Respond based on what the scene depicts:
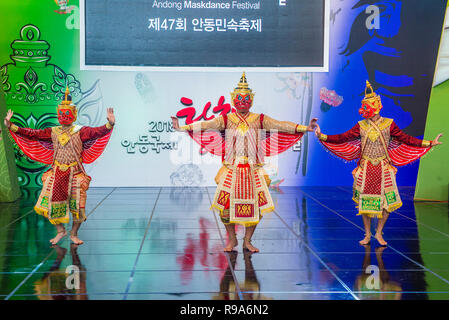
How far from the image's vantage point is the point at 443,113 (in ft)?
26.7

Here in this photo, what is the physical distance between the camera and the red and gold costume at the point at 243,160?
4883 mm

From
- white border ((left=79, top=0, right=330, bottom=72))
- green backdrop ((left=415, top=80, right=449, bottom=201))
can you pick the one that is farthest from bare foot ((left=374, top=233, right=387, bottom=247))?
white border ((left=79, top=0, right=330, bottom=72))

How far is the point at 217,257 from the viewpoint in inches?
187

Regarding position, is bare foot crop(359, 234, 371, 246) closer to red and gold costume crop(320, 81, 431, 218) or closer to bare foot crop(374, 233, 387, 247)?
bare foot crop(374, 233, 387, 247)

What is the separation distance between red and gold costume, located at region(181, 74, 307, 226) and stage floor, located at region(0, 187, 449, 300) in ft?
1.24

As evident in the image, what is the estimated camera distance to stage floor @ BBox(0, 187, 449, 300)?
3.77m

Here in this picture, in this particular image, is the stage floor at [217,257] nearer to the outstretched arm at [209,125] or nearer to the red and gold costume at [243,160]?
the red and gold costume at [243,160]

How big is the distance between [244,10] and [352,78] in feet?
7.00

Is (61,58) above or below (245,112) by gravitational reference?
above

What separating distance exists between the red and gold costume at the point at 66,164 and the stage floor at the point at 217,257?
33 cm

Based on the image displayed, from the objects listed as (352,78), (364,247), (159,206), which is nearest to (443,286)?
(364,247)

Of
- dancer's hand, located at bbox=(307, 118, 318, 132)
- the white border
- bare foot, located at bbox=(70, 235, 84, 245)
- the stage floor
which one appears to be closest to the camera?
the stage floor

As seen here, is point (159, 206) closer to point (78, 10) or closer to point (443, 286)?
point (78, 10)

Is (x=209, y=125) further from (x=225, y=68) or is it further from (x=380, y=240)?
(x=225, y=68)
